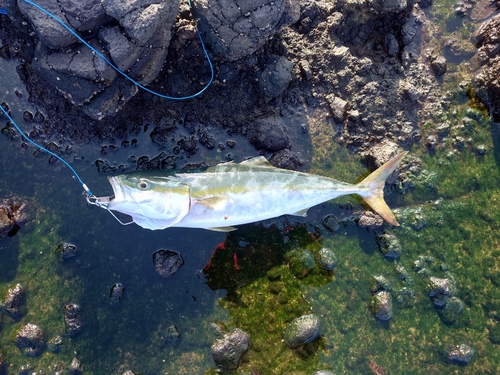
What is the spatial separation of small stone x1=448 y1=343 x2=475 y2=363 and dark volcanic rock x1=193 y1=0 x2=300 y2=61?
4.52 meters

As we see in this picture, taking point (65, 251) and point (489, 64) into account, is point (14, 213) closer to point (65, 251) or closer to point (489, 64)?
point (65, 251)

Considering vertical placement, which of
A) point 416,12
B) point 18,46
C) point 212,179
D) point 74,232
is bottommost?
point 74,232

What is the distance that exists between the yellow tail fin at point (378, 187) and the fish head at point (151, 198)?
2082 mm

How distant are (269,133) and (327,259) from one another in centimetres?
178

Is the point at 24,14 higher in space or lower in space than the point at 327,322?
higher

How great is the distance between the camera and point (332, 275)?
183 inches

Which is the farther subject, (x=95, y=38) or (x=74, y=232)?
(x=74, y=232)

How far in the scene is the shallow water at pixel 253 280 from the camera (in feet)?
14.5

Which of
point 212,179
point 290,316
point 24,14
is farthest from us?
point 290,316

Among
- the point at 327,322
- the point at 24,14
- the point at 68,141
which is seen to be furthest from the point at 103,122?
the point at 327,322

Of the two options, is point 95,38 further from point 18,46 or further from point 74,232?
point 74,232

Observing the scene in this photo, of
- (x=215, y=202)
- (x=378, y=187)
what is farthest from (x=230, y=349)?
(x=378, y=187)

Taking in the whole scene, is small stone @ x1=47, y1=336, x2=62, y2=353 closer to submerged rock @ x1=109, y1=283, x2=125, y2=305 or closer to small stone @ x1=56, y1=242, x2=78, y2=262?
submerged rock @ x1=109, y1=283, x2=125, y2=305

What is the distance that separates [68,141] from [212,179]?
6.42 feet
